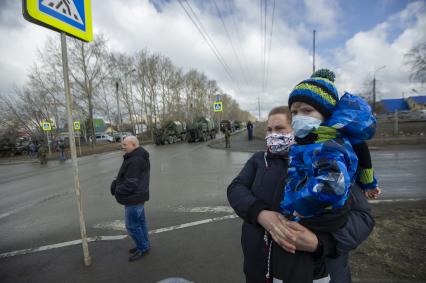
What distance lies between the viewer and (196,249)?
10.9ft

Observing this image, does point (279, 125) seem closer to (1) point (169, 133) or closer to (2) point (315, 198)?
(2) point (315, 198)

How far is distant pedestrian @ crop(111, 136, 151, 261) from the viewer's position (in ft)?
10.5

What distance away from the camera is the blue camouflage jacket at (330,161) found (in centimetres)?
98

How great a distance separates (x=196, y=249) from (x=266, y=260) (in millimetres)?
2280

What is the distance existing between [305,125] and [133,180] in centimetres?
265

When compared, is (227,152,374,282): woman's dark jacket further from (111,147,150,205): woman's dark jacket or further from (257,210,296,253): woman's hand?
(111,147,150,205): woman's dark jacket

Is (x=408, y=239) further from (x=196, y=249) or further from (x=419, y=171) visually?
(x=419, y=171)

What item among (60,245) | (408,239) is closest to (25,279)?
(60,245)

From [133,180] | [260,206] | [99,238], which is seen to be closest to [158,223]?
[99,238]

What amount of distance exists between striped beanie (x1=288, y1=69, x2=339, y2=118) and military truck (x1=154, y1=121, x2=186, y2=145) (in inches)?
1126

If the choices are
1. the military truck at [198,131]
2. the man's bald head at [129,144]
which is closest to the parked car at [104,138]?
the military truck at [198,131]

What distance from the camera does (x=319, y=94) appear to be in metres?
1.20

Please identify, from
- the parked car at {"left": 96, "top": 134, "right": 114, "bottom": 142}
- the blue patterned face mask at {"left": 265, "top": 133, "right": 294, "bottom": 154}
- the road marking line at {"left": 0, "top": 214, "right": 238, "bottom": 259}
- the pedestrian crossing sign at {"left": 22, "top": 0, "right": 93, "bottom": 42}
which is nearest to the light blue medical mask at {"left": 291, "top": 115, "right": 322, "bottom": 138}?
the blue patterned face mask at {"left": 265, "top": 133, "right": 294, "bottom": 154}

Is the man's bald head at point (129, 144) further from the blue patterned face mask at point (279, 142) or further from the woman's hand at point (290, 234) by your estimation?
the woman's hand at point (290, 234)
